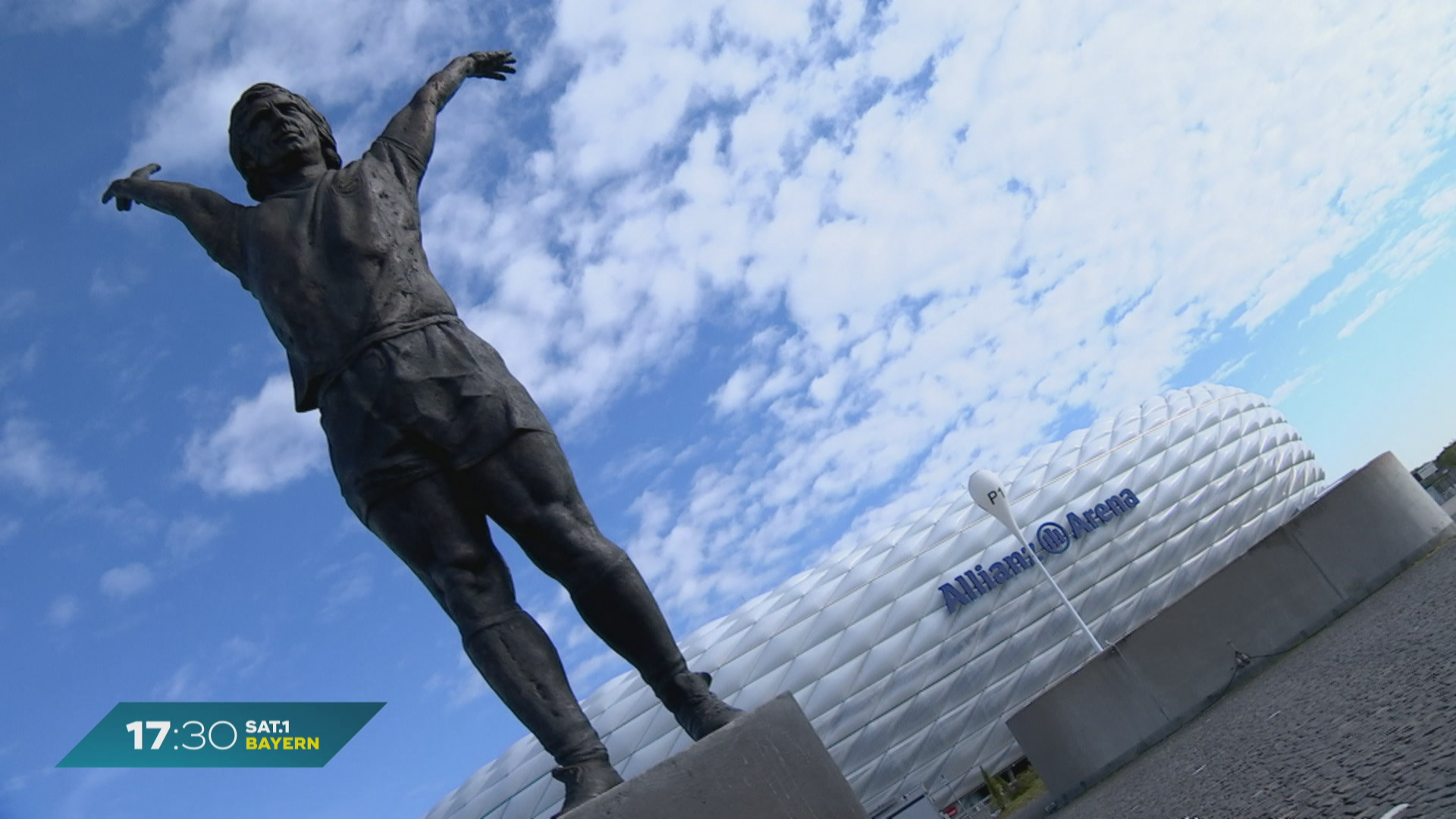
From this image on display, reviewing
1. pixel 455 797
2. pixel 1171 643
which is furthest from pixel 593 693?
pixel 1171 643

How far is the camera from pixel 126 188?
3.10m

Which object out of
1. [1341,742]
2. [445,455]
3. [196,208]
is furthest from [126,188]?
[1341,742]

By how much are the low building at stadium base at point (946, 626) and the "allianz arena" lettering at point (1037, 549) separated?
39 mm

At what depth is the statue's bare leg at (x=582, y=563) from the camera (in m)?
2.57

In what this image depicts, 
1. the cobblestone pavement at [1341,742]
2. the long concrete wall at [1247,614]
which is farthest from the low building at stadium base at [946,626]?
the cobblestone pavement at [1341,742]

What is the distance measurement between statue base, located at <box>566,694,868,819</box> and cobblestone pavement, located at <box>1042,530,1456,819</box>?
Result: 917 mm

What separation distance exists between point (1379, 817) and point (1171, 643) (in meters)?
6.90

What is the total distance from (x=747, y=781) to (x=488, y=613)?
793mm

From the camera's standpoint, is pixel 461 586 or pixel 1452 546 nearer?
pixel 461 586

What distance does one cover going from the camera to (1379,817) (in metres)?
1.48

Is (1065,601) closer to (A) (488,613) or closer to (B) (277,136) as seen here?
(A) (488,613)

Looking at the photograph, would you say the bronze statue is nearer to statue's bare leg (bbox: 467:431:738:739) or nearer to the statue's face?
statue's bare leg (bbox: 467:431:738:739)

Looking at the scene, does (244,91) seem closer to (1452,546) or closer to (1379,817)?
(1379,817)

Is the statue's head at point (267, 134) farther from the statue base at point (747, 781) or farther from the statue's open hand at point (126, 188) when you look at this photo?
the statue base at point (747, 781)
